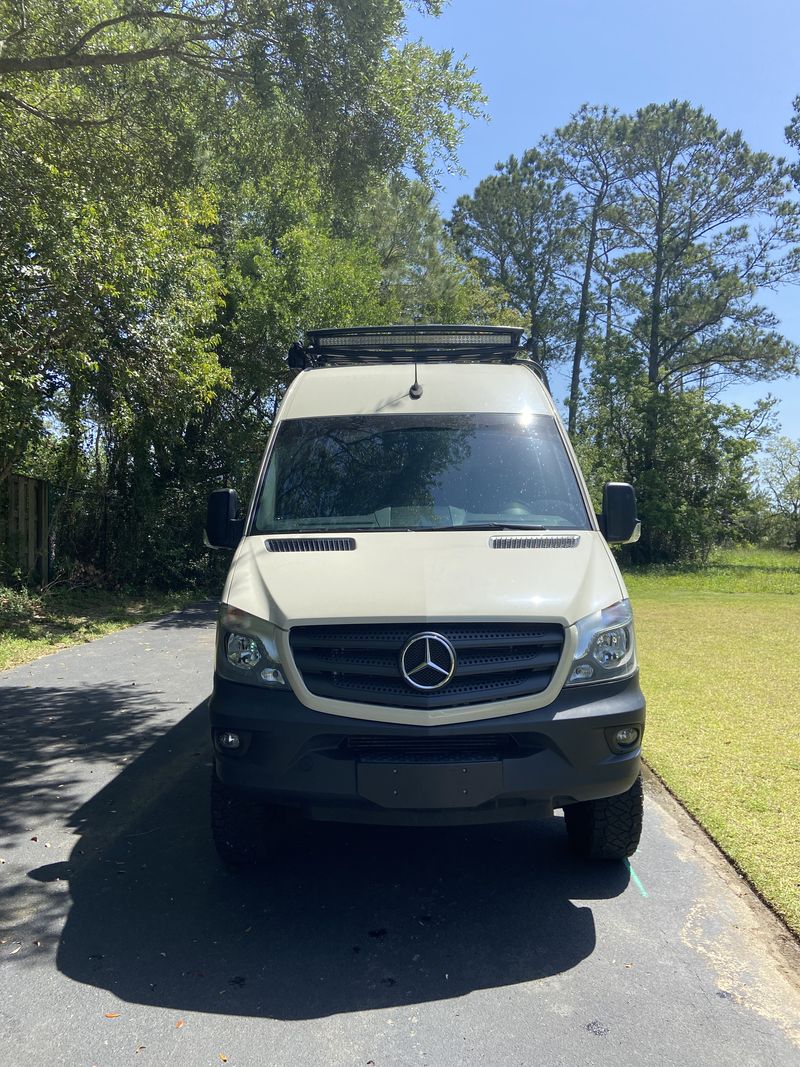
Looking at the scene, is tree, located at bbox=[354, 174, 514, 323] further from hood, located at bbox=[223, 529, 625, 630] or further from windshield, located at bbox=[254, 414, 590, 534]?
hood, located at bbox=[223, 529, 625, 630]

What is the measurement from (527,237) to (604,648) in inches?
1628

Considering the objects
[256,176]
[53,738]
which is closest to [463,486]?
[53,738]

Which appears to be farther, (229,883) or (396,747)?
(229,883)

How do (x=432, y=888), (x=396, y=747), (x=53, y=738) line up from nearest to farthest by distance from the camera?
1. (x=396, y=747)
2. (x=432, y=888)
3. (x=53, y=738)

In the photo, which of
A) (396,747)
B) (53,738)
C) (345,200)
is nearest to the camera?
(396,747)

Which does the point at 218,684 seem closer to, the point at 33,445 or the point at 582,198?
the point at 33,445

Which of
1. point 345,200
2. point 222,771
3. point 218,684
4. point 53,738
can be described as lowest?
point 53,738

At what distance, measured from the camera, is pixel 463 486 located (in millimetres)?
4754

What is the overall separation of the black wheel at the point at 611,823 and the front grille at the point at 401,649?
834mm

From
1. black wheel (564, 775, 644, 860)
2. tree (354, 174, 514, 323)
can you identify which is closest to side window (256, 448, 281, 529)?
black wheel (564, 775, 644, 860)

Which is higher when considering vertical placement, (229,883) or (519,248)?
(519,248)

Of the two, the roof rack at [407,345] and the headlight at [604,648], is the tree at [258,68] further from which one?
the headlight at [604,648]

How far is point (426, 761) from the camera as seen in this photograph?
3.50 m

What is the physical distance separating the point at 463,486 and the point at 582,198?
128ft
